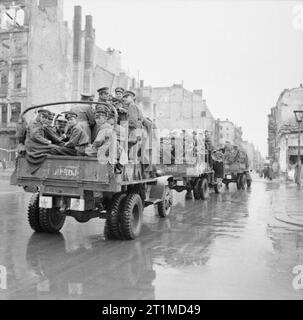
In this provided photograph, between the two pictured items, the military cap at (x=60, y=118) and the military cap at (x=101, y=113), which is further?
the military cap at (x=60, y=118)

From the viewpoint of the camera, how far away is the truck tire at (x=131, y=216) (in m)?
7.39

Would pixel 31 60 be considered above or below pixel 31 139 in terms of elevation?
above

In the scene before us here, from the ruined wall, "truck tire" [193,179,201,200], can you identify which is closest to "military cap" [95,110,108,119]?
"truck tire" [193,179,201,200]

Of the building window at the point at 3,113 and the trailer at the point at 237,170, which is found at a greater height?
the building window at the point at 3,113

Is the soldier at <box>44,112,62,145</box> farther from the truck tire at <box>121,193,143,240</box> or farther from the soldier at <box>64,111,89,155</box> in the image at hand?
the truck tire at <box>121,193,143,240</box>

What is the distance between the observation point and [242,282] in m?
5.07

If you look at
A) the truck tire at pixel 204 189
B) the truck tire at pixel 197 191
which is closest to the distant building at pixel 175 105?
the truck tire at pixel 204 189

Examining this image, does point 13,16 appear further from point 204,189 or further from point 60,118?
point 60,118

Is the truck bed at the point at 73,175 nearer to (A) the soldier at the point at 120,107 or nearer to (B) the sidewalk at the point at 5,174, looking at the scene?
(A) the soldier at the point at 120,107

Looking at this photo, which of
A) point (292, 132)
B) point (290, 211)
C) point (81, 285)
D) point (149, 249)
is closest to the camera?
point (81, 285)

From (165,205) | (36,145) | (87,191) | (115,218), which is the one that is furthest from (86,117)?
(165,205)
